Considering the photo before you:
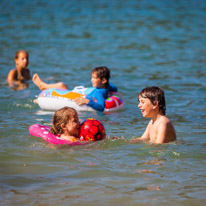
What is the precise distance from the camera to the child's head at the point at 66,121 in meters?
6.00

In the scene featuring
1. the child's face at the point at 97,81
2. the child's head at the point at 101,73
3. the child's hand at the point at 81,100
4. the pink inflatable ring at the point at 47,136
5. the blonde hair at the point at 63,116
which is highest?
the child's head at the point at 101,73

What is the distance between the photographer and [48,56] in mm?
15758

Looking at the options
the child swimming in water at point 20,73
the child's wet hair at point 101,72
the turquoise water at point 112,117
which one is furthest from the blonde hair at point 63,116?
the child swimming in water at point 20,73

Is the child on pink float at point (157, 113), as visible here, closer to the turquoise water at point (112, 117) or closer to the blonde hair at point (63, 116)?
the turquoise water at point (112, 117)

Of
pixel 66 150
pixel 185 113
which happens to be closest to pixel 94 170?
pixel 66 150

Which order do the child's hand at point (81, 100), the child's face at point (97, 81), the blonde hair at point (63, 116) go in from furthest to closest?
the child's face at point (97, 81), the child's hand at point (81, 100), the blonde hair at point (63, 116)

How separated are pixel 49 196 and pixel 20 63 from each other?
7421mm

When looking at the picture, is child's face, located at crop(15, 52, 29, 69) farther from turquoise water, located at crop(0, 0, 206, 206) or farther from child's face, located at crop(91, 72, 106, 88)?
child's face, located at crop(91, 72, 106, 88)

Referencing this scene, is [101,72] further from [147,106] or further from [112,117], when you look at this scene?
[147,106]

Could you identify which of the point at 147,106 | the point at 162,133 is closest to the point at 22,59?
the point at 147,106

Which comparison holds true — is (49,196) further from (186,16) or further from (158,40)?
(186,16)

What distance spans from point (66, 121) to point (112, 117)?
7.67 ft

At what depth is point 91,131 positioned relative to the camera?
6.04 m

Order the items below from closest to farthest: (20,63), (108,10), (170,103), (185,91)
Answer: (170,103) → (185,91) → (20,63) → (108,10)
